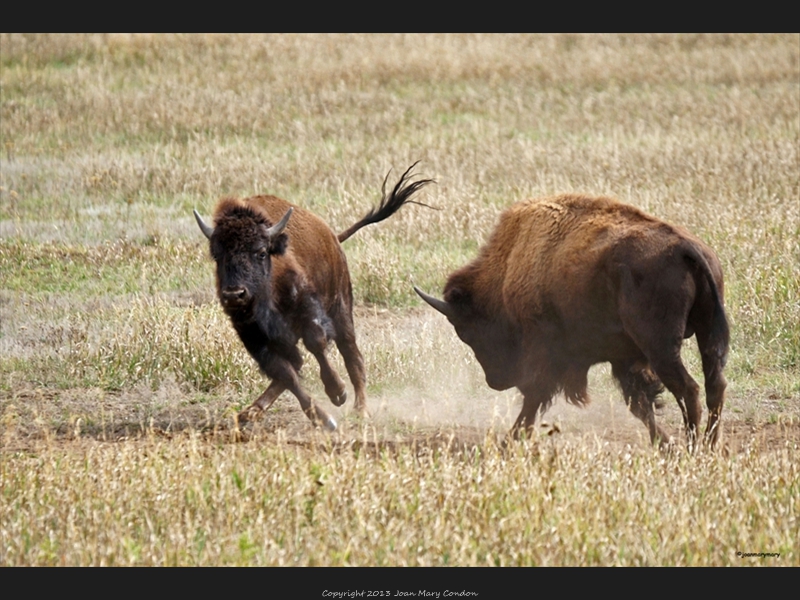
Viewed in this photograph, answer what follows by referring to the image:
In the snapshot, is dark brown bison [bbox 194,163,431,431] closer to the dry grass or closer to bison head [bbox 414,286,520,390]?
bison head [bbox 414,286,520,390]

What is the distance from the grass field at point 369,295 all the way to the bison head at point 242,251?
0.79 meters

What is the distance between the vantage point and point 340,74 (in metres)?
24.4

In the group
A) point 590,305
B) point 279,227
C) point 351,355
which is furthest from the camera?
point 351,355

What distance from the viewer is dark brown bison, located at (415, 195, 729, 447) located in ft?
21.1

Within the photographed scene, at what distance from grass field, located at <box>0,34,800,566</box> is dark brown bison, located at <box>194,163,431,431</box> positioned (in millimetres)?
407

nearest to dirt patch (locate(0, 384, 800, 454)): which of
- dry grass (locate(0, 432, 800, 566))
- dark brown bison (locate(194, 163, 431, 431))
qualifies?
dark brown bison (locate(194, 163, 431, 431))

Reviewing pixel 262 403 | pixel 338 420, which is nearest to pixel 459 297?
pixel 338 420

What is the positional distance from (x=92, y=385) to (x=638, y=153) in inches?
429

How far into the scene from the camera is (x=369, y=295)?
11219 millimetres

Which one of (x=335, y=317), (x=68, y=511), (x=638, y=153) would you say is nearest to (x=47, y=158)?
(x=638, y=153)

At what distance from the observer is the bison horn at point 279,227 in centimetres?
745

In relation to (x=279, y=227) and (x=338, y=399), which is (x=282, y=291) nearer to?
(x=279, y=227)

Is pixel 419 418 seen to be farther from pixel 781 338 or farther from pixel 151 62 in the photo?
pixel 151 62

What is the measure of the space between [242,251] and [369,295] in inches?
158
